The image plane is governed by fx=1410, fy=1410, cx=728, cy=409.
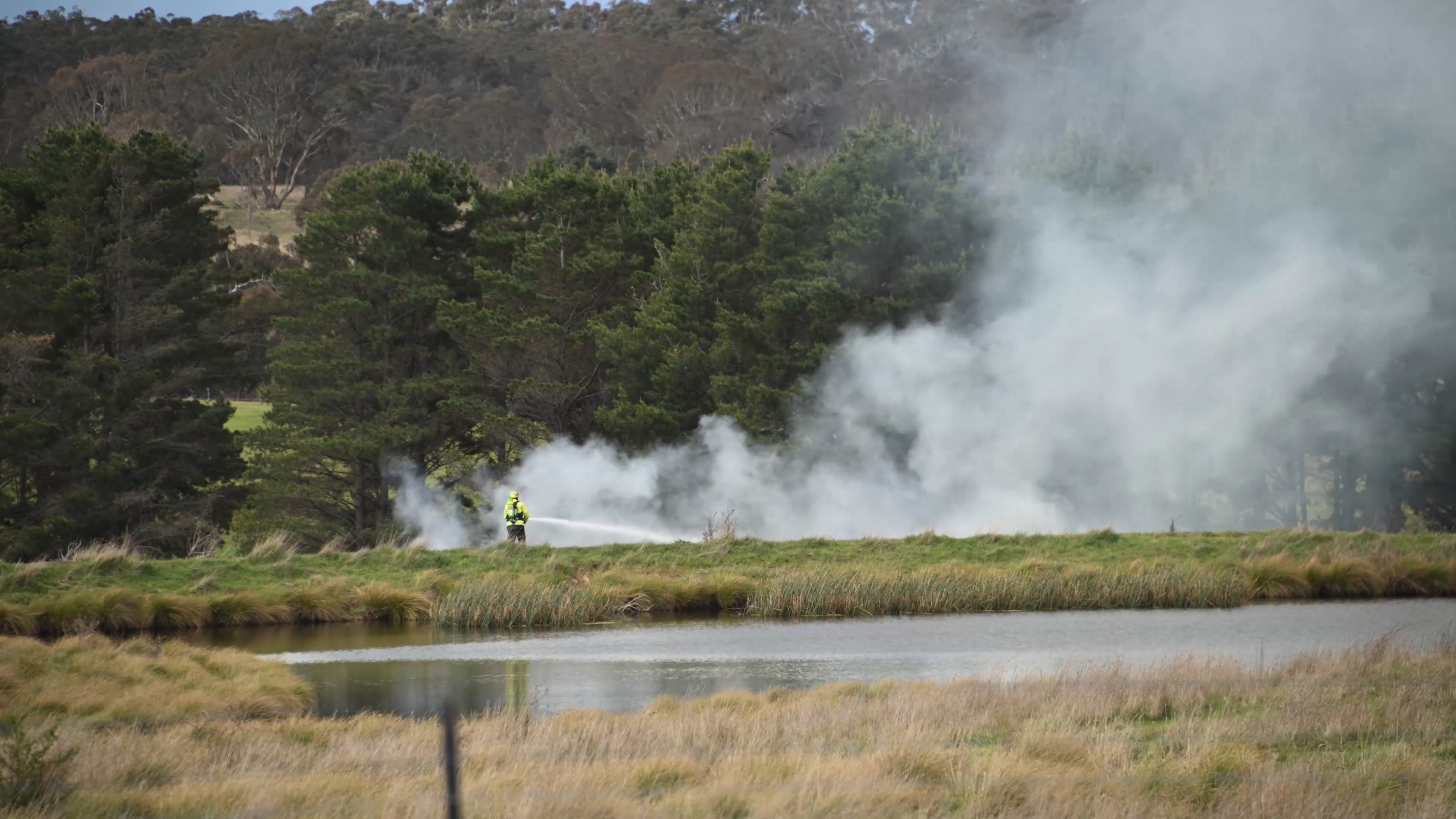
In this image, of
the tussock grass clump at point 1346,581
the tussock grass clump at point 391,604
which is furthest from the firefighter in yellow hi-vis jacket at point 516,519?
the tussock grass clump at point 1346,581

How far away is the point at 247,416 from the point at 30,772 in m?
70.5

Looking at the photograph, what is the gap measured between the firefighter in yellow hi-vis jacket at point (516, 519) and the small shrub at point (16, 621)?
11268mm

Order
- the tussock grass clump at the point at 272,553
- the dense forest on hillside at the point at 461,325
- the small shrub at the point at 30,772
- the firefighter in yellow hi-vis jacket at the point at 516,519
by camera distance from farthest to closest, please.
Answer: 1. the dense forest on hillside at the point at 461,325
2. the firefighter in yellow hi-vis jacket at the point at 516,519
3. the tussock grass clump at the point at 272,553
4. the small shrub at the point at 30,772

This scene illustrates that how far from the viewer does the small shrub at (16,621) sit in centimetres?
2475

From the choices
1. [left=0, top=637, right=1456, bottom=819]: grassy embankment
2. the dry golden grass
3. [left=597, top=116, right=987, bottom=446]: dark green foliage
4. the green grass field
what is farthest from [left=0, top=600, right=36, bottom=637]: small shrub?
the green grass field

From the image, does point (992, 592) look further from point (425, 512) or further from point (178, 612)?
point (425, 512)

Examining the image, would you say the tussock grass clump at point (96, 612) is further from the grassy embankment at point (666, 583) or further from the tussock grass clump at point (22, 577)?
the tussock grass clump at point (22, 577)

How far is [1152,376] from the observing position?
44000mm

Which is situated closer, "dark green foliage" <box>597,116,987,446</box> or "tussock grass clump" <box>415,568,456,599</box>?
"tussock grass clump" <box>415,568,456,599</box>

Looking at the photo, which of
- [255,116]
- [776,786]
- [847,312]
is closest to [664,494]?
[847,312]

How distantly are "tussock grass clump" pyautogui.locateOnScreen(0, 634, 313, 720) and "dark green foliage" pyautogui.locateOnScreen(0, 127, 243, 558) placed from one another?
67.9 feet

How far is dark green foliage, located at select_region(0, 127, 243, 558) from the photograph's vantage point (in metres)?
40.8

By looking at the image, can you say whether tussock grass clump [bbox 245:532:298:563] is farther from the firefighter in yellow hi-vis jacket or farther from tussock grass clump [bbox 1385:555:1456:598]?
tussock grass clump [bbox 1385:555:1456:598]

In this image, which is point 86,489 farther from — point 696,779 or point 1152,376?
point 696,779
